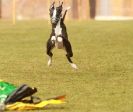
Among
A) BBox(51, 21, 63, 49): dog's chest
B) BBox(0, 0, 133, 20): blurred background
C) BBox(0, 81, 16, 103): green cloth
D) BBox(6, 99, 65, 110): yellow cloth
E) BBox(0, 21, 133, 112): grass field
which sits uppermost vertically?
BBox(51, 21, 63, 49): dog's chest

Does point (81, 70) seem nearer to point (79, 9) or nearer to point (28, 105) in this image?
point (28, 105)

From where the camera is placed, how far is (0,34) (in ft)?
100

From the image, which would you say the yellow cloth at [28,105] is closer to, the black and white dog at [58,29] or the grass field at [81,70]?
the grass field at [81,70]

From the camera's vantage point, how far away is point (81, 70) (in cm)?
1666

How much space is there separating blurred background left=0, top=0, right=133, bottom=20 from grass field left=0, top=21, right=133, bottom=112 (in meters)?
18.6

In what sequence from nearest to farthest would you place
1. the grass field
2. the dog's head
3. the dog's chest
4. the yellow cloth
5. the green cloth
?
the yellow cloth → the green cloth → the grass field → the dog's head → the dog's chest

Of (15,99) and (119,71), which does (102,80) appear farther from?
(15,99)

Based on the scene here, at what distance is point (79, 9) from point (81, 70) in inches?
1276

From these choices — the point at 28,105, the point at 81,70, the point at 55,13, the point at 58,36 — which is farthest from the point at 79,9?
the point at 28,105

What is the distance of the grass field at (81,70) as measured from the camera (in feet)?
38.2

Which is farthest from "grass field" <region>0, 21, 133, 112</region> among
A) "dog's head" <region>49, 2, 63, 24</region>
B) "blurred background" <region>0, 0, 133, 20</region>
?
"blurred background" <region>0, 0, 133, 20</region>

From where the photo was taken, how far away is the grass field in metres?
11.6

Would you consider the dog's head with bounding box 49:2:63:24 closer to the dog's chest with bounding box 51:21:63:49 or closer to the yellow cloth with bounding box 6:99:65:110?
the dog's chest with bounding box 51:21:63:49

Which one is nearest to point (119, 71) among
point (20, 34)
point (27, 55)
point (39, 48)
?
point (27, 55)
